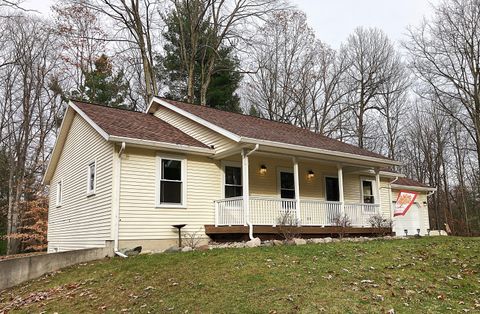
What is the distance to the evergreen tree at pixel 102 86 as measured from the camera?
26719mm

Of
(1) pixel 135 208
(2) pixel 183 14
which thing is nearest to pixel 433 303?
(1) pixel 135 208

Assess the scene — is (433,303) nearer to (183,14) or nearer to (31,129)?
(183,14)

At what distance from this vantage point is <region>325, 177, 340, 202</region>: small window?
17.1m

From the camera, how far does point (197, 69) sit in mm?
27766

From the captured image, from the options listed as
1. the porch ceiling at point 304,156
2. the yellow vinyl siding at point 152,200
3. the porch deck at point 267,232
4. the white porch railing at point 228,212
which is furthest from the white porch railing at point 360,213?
the yellow vinyl siding at point 152,200

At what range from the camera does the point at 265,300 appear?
6062mm

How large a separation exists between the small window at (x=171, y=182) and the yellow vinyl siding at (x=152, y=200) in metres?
0.24

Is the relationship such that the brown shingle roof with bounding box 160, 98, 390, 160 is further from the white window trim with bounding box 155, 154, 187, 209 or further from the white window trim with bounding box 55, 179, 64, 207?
the white window trim with bounding box 55, 179, 64, 207

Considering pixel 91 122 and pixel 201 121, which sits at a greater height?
pixel 201 121

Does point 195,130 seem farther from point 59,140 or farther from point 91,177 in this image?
point 59,140

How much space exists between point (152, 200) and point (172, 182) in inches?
35.0

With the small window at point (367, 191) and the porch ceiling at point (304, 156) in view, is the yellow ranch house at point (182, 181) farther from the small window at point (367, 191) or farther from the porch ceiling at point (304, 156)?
A: the small window at point (367, 191)

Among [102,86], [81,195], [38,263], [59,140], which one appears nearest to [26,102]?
[102,86]

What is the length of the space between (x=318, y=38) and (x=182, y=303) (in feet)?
92.5
